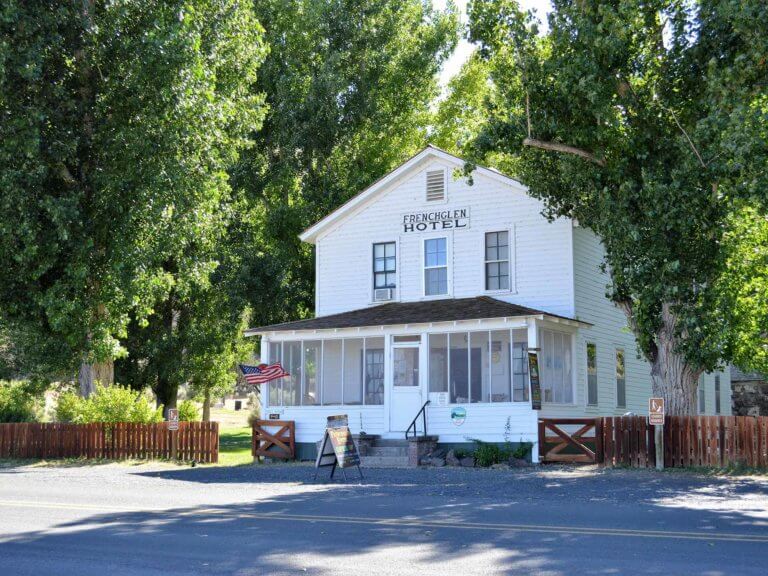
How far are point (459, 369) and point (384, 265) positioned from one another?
5.22 m

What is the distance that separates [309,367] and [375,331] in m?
2.67

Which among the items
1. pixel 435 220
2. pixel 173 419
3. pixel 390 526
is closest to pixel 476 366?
pixel 435 220

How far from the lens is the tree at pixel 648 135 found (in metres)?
20.2

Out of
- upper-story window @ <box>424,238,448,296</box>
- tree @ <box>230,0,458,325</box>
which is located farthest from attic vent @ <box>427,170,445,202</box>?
tree @ <box>230,0,458,325</box>

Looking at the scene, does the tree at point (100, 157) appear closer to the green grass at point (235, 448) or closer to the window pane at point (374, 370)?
the green grass at point (235, 448)

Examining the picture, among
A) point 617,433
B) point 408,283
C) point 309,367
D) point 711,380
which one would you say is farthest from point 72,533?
point 711,380

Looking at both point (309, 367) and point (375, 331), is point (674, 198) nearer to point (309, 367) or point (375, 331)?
point (375, 331)

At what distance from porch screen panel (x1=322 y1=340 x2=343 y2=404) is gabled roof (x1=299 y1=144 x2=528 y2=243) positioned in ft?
15.4

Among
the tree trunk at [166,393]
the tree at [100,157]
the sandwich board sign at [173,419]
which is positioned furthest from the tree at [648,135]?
the tree trunk at [166,393]

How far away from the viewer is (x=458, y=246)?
27391 millimetres

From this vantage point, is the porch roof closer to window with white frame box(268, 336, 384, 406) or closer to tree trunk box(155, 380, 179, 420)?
window with white frame box(268, 336, 384, 406)

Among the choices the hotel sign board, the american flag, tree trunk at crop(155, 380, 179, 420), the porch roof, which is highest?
the hotel sign board

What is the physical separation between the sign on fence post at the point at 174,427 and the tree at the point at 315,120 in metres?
9.56

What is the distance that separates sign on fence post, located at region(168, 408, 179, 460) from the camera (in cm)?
2514
